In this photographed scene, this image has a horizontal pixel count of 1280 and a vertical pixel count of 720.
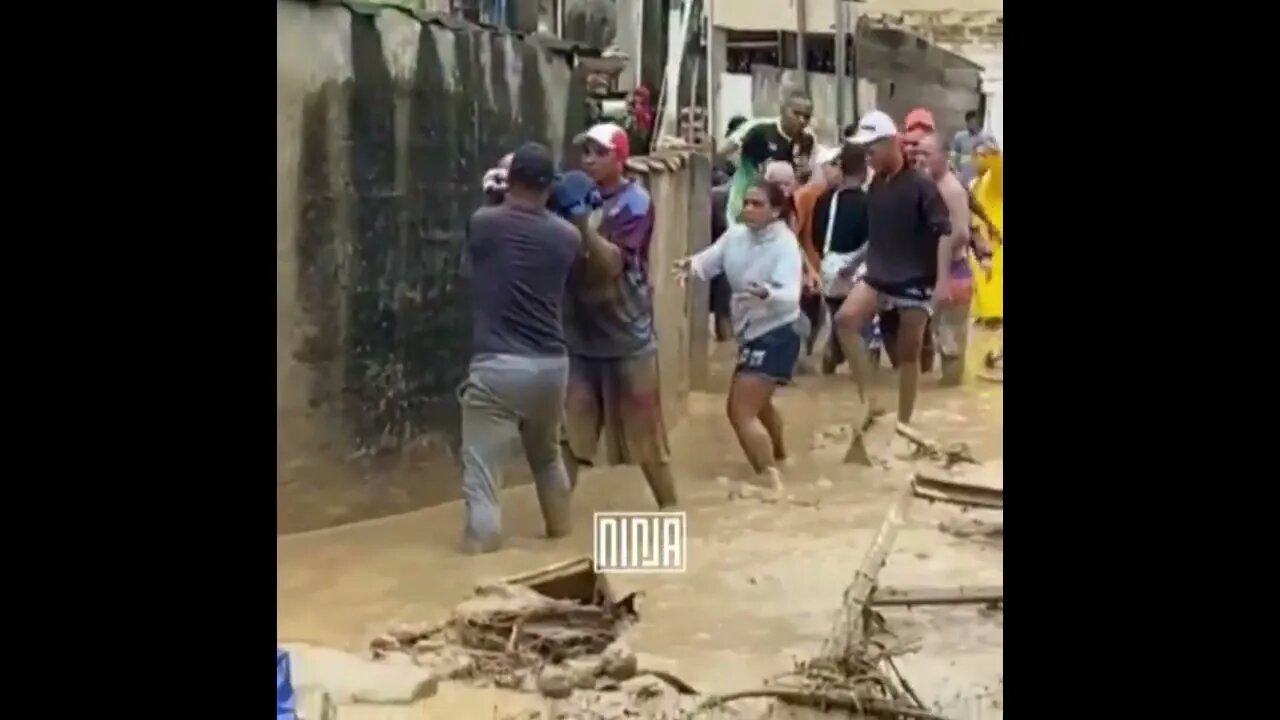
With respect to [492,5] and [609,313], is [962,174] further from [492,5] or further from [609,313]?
[492,5]

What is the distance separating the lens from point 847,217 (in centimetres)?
226

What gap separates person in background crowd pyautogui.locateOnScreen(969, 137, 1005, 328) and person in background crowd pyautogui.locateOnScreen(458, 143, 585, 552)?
0.54 metres

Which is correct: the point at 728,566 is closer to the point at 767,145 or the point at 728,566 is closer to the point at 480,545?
the point at 480,545

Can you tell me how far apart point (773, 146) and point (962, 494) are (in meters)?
0.52

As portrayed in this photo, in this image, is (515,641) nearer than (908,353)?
Yes

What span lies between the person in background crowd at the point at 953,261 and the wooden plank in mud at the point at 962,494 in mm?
135

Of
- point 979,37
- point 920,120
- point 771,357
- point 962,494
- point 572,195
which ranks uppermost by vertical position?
point 979,37

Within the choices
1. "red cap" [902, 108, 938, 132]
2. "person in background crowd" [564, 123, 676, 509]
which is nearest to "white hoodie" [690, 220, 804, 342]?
"person in background crowd" [564, 123, 676, 509]

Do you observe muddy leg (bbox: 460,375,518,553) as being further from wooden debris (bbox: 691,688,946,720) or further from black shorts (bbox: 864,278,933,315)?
black shorts (bbox: 864,278,933,315)

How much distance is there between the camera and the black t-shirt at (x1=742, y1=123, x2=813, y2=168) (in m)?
2.25

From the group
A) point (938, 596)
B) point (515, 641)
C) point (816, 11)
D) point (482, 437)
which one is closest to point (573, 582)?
point (515, 641)
